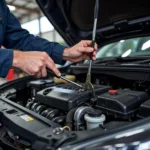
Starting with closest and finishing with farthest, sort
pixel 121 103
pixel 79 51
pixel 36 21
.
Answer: pixel 121 103
pixel 79 51
pixel 36 21

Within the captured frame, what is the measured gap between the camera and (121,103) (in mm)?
927

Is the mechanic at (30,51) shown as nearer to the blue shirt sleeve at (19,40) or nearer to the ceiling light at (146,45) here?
the blue shirt sleeve at (19,40)

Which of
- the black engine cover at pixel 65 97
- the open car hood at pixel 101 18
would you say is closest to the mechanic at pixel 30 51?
the black engine cover at pixel 65 97

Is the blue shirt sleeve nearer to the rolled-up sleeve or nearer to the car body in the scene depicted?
the car body

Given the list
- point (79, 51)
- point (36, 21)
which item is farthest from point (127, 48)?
point (36, 21)

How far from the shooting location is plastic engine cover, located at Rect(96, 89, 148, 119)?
0.92m

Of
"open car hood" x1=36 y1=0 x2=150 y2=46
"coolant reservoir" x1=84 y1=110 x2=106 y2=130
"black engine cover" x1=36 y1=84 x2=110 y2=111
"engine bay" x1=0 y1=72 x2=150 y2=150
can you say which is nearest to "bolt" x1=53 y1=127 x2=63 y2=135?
"engine bay" x1=0 y1=72 x2=150 y2=150

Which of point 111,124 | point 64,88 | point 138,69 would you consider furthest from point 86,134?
point 138,69

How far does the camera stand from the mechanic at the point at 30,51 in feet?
3.29

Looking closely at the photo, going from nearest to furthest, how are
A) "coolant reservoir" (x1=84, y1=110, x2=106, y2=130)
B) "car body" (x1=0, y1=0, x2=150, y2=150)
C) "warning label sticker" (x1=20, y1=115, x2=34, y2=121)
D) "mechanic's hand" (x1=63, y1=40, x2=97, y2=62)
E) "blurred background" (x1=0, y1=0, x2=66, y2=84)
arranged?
"car body" (x1=0, y1=0, x2=150, y2=150), "coolant reservoir" (x1=84, y1=110, x2=106, y2=130), "warning label sticker" (x1=20, y1=115, x2=34, y2=121), "mechanic's hand" (x1=63, y1=40, x2=97, y2=62), "blurred background" (x1=0, y1=0, x2=66, y2=84)

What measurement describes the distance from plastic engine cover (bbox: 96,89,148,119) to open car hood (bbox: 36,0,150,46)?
2.35 feet

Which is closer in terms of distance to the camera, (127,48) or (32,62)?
(32,62)

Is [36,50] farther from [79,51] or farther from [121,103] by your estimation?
[121,103]

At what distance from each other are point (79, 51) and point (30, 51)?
0.30 metres
